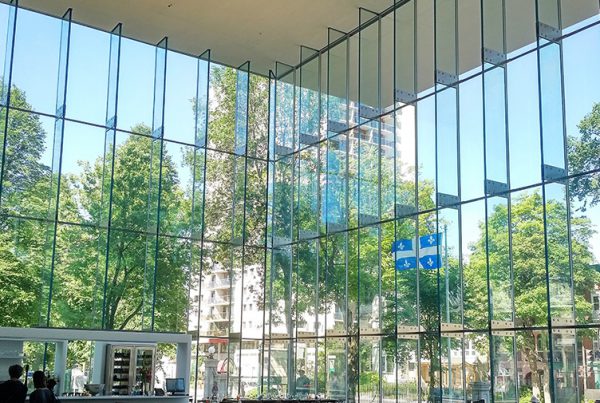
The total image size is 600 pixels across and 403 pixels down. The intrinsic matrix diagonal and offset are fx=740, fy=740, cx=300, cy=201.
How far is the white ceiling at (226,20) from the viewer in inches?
702

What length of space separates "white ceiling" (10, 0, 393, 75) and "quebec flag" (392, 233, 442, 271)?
229 inches

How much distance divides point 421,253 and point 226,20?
25.4ft

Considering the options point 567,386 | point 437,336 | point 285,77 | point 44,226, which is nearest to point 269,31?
point 285,77

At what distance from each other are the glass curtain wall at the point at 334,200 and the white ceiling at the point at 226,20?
45 centimetres

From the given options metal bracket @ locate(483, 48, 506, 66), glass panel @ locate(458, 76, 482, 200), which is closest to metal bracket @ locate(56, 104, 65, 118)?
Result: glass panel @ locate(458, 76, 482, 200)

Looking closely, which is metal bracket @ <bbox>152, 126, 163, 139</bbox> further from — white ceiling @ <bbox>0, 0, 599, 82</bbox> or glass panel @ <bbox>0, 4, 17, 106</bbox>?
glass panel @ <bbox>0, 4, 17, 106</bbox>

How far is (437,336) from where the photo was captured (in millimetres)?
15242

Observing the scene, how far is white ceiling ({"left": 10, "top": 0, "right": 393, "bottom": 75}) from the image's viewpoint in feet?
58.5

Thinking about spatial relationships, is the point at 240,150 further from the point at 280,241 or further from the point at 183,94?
the point at 280,241

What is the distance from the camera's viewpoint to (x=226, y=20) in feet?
61.4

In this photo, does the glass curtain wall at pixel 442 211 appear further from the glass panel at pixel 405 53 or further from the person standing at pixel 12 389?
the person standing at pixel 12 389

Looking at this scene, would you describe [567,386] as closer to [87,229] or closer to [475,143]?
[475,143]

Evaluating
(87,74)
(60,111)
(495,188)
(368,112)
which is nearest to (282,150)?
(368,112)

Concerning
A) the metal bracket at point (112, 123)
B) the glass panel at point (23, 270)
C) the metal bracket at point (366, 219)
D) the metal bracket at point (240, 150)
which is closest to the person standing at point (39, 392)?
the glass panel at point (23, 270)
